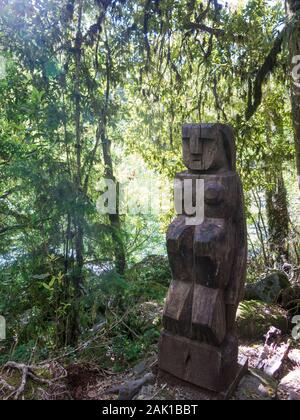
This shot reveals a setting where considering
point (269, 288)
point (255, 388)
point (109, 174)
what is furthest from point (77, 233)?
point (269, 288)

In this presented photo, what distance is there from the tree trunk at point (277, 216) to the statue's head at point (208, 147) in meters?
4.65

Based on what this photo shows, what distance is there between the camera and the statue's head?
2.68 metres

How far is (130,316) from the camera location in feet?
13.2

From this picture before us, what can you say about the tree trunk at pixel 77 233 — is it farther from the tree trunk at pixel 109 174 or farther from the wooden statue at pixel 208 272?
the wooden statue at pixel 208 272

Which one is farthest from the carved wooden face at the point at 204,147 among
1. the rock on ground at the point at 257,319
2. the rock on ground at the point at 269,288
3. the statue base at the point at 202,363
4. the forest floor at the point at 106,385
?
the rock on ground at the point at 269,288

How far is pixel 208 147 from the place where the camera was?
106 inches

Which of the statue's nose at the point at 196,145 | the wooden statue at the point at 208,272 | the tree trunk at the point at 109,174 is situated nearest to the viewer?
the wooden statue at the point at 208,272

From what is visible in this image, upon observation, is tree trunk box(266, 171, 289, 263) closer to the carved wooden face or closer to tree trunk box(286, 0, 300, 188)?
tree trunk box(286, 0, 300, 188)

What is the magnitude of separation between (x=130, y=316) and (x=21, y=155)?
2.09m

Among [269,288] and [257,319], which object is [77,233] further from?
[269,288]

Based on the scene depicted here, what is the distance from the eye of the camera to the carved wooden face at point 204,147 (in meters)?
2.68

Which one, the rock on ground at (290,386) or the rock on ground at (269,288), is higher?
the rock on ground at (269,288)

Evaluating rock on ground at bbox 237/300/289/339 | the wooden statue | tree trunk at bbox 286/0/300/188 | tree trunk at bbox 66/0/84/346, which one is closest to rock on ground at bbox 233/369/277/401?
the wooden statue
